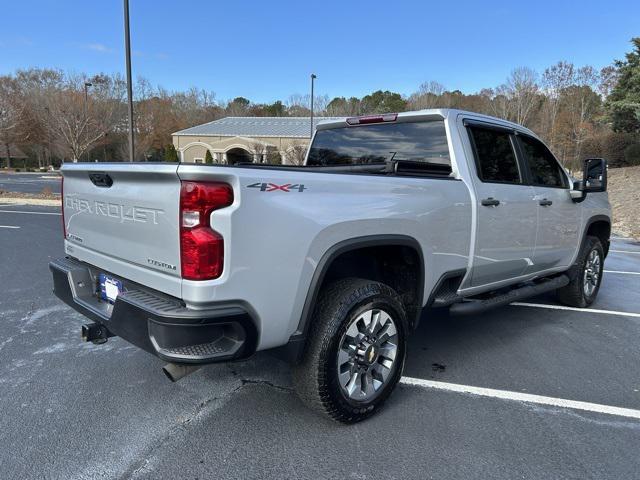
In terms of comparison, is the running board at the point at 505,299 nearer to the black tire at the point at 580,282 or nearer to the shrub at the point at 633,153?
the black tire at the point at 580,282

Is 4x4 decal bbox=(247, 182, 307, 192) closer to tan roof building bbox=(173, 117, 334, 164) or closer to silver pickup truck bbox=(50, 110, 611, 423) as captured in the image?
silver pickup truck bbox=(50, 110, 611, 423)

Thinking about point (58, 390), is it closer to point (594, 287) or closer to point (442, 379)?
point (442, 379)

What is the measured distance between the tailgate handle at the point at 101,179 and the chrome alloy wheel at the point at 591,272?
503 centimetres

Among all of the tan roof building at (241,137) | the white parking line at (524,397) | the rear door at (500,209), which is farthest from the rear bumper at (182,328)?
the tan roof building at (241,137)

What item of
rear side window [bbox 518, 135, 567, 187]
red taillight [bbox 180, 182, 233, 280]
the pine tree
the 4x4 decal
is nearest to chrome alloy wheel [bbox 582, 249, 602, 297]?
rear side window [bbox 518, 135, 567, 187]

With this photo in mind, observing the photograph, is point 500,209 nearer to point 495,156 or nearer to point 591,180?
point 495,156

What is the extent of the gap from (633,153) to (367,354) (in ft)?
89.5

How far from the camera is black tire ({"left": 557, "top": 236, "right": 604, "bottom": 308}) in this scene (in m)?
5.15

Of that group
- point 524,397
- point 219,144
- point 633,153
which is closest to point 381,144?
point 524,397

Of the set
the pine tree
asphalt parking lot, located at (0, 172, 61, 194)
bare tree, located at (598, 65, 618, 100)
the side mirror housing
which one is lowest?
asphalt parking lot, located at (0, 172, 61, 194)

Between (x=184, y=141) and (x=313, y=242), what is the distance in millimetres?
48372

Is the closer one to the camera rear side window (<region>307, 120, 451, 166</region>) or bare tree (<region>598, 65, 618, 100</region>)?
rear side window (<region>307, 120, 451, 166</region>)

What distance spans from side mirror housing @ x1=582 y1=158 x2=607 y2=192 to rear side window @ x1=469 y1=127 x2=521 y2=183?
1086 millimetres

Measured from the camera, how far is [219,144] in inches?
1750
